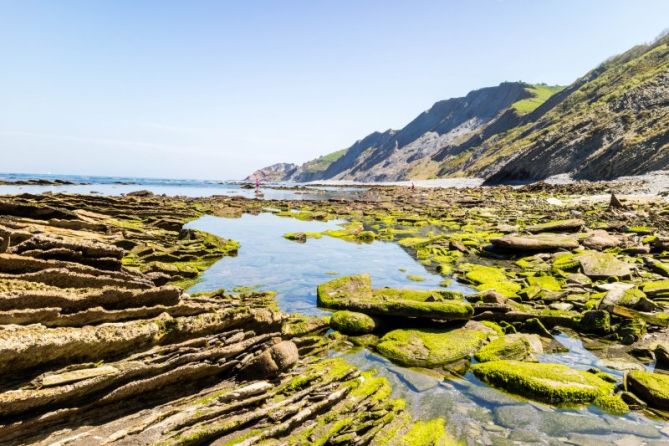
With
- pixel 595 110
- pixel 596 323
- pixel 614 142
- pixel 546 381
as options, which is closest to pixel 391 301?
pixel 546 381

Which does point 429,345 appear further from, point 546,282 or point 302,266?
point 302,266

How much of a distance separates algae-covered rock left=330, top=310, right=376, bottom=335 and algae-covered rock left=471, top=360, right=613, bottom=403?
4390 millimetres

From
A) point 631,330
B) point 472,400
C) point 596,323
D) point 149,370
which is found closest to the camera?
point 149,370

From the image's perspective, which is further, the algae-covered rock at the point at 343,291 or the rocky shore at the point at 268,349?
the algae-covered rock at the point at 343,291

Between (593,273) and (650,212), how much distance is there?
23647 millimetres

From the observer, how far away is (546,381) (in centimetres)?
990

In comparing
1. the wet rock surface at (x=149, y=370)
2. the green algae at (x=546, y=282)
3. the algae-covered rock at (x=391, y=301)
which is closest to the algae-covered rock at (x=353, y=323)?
the algae-covered rock at (x=391, y=301)

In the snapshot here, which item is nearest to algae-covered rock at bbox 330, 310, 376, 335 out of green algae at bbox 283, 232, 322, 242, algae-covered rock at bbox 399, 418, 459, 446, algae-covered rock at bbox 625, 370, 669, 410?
algae-covered rock at bbox 399, 418, 459, 446

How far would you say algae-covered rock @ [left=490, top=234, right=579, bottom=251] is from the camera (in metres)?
25.7

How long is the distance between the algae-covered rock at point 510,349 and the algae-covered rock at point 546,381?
714mm

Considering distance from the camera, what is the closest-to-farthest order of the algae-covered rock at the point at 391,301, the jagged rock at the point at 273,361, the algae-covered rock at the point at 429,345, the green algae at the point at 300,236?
the jagged rock at the point at 273,361
the algae-covered rock at the point at 429,345
the algae-covered rock at the point at 391,301
the green algae at the point at 300,236

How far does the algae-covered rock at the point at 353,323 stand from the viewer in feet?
45.7

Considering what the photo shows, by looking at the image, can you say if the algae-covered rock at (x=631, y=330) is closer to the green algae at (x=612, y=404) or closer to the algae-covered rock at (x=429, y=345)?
the green algae at (x=612, y=404)

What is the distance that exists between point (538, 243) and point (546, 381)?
19.1 meters
